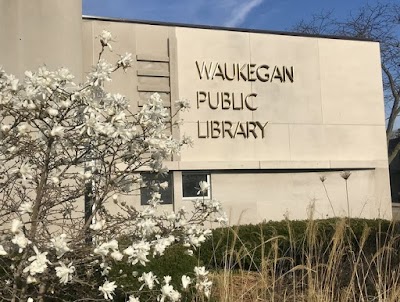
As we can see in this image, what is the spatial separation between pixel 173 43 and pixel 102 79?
8.67 m

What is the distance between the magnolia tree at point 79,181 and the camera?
108 inches

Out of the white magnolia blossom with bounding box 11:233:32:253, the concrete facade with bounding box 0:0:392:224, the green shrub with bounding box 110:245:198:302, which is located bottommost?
the green shrub with bounding box 110:245:198:302

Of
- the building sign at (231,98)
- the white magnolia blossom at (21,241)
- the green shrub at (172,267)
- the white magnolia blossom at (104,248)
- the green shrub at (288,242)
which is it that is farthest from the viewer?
the building sign at (231,98)

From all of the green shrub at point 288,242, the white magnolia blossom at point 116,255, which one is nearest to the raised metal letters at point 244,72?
the green shrub at point 288,242

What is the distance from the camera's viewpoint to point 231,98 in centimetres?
1161

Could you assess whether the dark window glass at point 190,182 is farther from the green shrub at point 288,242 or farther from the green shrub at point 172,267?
the green shrub at point 172,267

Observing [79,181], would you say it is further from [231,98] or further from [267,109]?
[267,109]

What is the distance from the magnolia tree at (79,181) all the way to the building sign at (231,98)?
7918mm

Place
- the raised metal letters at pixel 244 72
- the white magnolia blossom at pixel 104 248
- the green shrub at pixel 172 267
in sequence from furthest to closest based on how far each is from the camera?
the raised metal letters at pixel 244 72 < the green shrub at pixel 172 267 < the white magnolia blossom at pixel 104 248

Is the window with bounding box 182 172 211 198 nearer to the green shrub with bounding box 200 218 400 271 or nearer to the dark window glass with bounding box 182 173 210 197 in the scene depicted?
the dark window glass with bounding box 182 173 210 197

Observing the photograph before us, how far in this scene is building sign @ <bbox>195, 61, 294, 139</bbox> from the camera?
11.4 metres

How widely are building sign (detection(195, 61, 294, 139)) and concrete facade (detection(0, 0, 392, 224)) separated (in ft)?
0.07

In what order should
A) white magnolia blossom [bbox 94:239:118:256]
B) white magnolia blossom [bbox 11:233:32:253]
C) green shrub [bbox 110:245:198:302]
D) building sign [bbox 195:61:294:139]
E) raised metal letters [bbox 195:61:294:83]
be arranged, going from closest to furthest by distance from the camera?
1. white magnolia blossom [bbox 11:233:32:253]
2. white magnolia blossom [bbox 94:239:118:256]
3. green shrub [bbox 110:245:198:302]
4. building sign [bbox 195:61:294:139]
5. raised metal letters [bbox 195:61:294:83]

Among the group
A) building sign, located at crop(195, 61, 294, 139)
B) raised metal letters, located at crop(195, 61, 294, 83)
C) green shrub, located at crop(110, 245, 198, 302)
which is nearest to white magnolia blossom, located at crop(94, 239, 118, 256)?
green shrub, located at crop(110, 245, 198, 302)
